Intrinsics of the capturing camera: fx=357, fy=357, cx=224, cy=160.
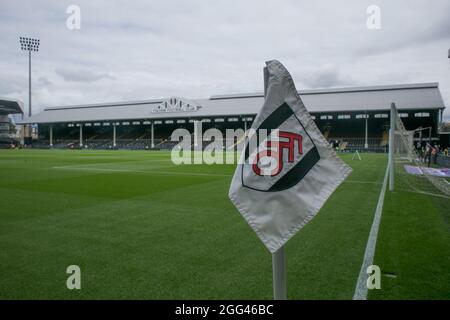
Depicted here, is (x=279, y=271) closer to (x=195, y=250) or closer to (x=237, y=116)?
(x=195, y=250)

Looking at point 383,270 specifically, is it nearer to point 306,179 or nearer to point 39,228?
point 306,179

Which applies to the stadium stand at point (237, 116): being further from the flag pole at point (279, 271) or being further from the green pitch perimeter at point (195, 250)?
the flag pole at point (279, 271)

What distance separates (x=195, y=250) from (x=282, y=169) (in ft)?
10.6

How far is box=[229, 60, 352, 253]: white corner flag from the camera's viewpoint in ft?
7.54

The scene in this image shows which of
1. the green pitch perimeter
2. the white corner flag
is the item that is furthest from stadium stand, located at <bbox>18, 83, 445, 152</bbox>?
the white corner flag

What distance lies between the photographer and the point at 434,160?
24859mm

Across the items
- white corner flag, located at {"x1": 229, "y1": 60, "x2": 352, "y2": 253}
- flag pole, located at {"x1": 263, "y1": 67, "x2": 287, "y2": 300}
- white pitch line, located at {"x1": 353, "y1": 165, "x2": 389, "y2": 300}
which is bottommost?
white pitch line, located at {"x1": 353, "y1": 165, "x2": 389, "y2": 300}

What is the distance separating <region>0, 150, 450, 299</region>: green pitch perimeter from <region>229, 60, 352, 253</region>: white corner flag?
1.69 metres

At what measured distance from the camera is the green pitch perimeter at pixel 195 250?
3.87 meters

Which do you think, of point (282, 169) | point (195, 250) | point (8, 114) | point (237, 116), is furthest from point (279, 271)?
point (8, 114)

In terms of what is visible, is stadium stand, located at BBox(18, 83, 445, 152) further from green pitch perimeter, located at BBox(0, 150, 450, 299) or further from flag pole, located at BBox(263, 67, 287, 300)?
flag pole, located at BBox(263, 67, 287, 300)

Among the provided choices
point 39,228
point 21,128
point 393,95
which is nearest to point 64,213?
point 39,228

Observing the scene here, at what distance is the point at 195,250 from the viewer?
5219 mm

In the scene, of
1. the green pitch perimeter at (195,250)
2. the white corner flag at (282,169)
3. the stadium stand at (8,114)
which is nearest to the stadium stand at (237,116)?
the stadium stand at (8,114)
